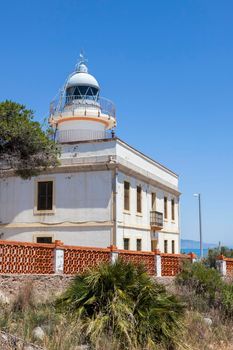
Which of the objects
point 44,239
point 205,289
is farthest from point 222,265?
point 44,239

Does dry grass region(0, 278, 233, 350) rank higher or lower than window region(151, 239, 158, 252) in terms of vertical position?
lower

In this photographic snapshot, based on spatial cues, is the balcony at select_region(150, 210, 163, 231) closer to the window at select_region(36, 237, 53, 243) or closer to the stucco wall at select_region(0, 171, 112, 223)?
the stucco wall at select_region(0, 171, 112, 223)

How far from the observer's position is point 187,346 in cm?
955

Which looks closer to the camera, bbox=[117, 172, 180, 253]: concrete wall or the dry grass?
the dry grass

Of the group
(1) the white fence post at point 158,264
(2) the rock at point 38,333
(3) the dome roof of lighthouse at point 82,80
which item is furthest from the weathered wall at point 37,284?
(3) the dome roof of lighthouse at point 82,80

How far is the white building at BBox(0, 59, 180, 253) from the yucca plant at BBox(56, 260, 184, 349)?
13.7 meters

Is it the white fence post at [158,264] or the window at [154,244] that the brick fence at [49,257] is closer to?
the white fence post at [158,264]

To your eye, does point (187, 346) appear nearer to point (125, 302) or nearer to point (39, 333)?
point (125, 302)

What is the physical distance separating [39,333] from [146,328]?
2097mm

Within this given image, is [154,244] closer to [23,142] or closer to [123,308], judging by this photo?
[23,142]

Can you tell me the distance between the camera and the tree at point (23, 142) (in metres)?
17.2

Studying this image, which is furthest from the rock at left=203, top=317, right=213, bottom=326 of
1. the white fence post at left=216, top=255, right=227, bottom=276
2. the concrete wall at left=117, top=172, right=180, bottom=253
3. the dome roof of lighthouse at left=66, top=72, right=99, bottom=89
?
the dome roof of lighthouse at left=66, top=72, right=99, bottom=89

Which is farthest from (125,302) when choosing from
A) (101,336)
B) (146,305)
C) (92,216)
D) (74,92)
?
(74,92)

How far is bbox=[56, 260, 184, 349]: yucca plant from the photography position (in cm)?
895
